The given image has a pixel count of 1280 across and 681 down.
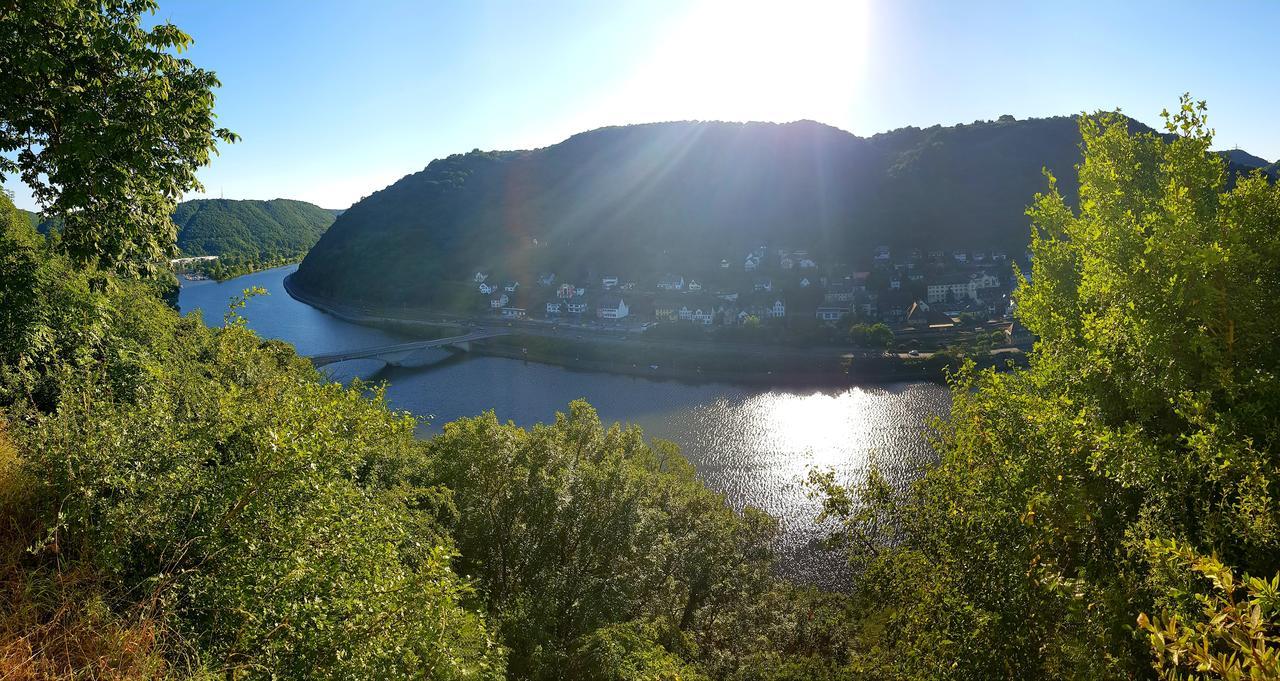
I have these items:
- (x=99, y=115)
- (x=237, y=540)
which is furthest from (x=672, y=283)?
(x=237, y=540)

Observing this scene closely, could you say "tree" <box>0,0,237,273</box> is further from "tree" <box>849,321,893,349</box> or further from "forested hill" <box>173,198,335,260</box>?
"forested hill" <box>173,198,335,260</box>

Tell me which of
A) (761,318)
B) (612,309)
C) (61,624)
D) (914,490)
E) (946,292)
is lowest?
(761,318)

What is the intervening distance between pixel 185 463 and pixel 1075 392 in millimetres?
6407

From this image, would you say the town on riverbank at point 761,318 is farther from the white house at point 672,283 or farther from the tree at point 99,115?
the tree at point 99,115

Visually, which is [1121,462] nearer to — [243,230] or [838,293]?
[838,293]

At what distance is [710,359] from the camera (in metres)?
48.2

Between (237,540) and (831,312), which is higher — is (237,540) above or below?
above

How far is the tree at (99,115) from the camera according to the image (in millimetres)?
4316

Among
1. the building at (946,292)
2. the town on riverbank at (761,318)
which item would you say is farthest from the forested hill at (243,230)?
the building at (946,292)

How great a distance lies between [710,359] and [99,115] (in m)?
45.1

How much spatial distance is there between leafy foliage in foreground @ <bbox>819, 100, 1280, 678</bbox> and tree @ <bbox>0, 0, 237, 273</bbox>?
6.48m

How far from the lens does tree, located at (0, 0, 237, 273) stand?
432 cm

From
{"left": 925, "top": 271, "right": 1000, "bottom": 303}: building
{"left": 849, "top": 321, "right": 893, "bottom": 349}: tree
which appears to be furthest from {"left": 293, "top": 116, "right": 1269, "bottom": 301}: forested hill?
{"left": 849, "top": 321, "right": 893, "bottom": 349}: tree

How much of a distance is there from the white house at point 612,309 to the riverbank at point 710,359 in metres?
6.49
